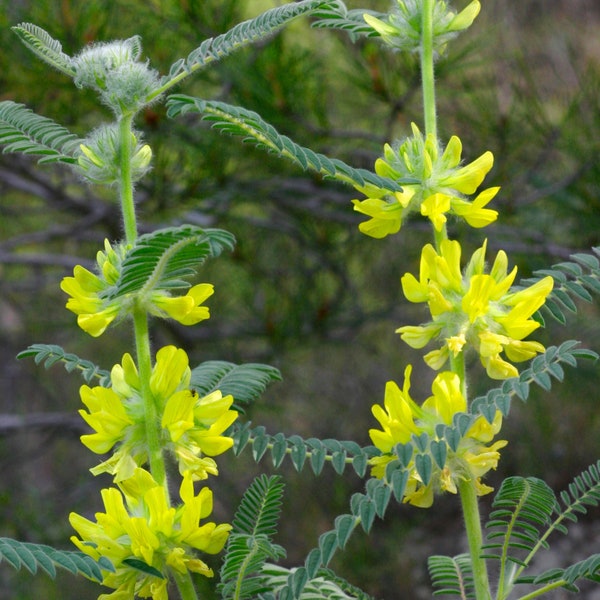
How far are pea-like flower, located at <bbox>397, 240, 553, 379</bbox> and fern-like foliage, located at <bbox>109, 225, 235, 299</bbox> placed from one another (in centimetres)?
14

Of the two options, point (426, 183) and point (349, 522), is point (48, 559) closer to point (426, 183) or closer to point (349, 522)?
point (349, 522)

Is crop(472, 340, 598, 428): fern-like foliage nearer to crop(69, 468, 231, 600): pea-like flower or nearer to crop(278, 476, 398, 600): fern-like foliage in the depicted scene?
crop(278, 476, 398, 600): fern-like foliage

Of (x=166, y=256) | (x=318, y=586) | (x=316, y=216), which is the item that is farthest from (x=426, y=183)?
(x=316, y=216)

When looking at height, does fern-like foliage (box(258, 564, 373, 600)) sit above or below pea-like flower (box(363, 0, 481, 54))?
below

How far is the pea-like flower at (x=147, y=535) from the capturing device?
0.57 metres

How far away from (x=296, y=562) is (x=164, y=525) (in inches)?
88.7

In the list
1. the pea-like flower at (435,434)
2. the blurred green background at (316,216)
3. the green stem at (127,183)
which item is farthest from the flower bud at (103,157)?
the blurred green background at (316,216)

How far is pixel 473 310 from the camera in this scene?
619 millimetres

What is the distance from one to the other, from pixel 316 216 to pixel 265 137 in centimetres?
154

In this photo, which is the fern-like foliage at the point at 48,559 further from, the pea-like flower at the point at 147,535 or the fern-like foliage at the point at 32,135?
the fern-like foliage at the point at 32,135

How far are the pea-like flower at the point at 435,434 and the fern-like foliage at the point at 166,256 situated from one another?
0.50ft

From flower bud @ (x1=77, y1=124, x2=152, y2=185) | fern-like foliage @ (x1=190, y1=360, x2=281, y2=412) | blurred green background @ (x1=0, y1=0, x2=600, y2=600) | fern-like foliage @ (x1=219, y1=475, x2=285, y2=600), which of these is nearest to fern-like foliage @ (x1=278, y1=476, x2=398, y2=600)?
fern-like foliage @ (x1=219, y1=475, x2=285, y2=600)

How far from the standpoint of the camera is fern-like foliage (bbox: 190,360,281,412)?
0.71 meters

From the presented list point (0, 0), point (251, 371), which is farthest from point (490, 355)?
point (0, 0)
